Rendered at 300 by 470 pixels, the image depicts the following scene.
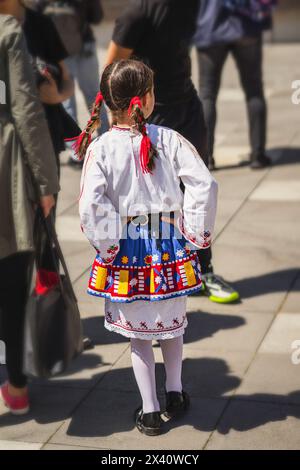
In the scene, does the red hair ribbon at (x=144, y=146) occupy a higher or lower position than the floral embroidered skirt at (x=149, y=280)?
higher

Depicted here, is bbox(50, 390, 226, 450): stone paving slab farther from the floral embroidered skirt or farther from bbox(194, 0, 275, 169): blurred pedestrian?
bbox(194, 0, 275, 169): blurred pedestrian

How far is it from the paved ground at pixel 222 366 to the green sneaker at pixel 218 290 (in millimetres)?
59

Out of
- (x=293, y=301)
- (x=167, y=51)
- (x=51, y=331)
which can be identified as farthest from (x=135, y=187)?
(x=293, y=301)

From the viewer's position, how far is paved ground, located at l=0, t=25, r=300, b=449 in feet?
13.4

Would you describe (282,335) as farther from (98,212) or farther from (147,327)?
(98,212)

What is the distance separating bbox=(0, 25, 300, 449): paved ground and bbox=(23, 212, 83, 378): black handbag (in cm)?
32

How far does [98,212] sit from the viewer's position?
151 inches

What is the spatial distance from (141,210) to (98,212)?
193 millimetres

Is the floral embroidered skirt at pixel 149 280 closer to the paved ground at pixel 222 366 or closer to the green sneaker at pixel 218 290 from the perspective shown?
the paved ground at pixel 222 366

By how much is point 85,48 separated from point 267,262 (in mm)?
2930

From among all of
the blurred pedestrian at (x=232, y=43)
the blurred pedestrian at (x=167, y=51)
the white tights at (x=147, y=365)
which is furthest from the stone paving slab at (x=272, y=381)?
the blurred pedestrian at (x=232, y=43)

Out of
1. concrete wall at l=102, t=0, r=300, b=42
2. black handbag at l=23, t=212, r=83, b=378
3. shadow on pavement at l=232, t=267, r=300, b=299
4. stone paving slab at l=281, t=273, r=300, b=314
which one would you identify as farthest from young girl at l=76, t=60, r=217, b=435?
concrete wall at l=102, t=0, r=300, b=42

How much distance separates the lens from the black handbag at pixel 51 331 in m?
4.05

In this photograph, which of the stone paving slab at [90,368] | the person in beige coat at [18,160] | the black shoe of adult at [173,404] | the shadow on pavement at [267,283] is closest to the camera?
the person in beige coat at [18,160]
